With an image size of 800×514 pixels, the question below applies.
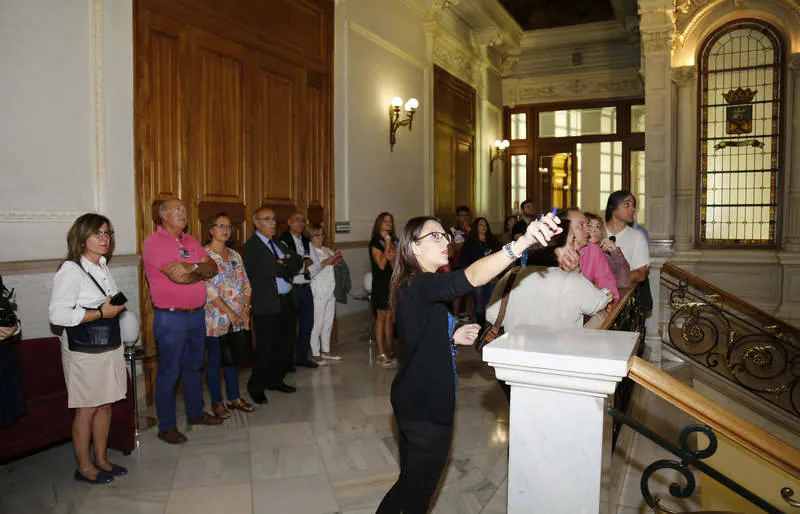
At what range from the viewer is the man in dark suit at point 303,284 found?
18.5 feet

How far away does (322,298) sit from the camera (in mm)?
6023

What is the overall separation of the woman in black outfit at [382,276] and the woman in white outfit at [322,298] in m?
0.43

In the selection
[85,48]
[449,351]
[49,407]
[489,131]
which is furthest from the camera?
[489,131]

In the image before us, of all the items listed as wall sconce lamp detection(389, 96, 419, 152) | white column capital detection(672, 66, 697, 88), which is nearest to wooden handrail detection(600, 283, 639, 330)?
wall sconce lamp detection(389, 96, 419, 152)

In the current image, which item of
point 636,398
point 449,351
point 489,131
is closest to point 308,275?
point 636,398

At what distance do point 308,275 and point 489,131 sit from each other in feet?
24.9

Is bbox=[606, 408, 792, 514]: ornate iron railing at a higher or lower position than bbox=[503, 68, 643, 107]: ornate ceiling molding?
lower

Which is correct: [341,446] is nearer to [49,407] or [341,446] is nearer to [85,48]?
[49,407]

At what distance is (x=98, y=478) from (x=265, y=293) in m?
1.84

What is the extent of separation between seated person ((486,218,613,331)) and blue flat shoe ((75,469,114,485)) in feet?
7.92

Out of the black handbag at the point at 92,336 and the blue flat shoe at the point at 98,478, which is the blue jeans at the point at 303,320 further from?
the blue flat shoe at the point at 98,478

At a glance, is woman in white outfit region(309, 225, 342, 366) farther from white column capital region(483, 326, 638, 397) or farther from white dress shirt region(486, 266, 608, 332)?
white column capital region(483, 326, 638, 397)

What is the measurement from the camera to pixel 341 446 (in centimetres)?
392

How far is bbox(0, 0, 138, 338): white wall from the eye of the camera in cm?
374
